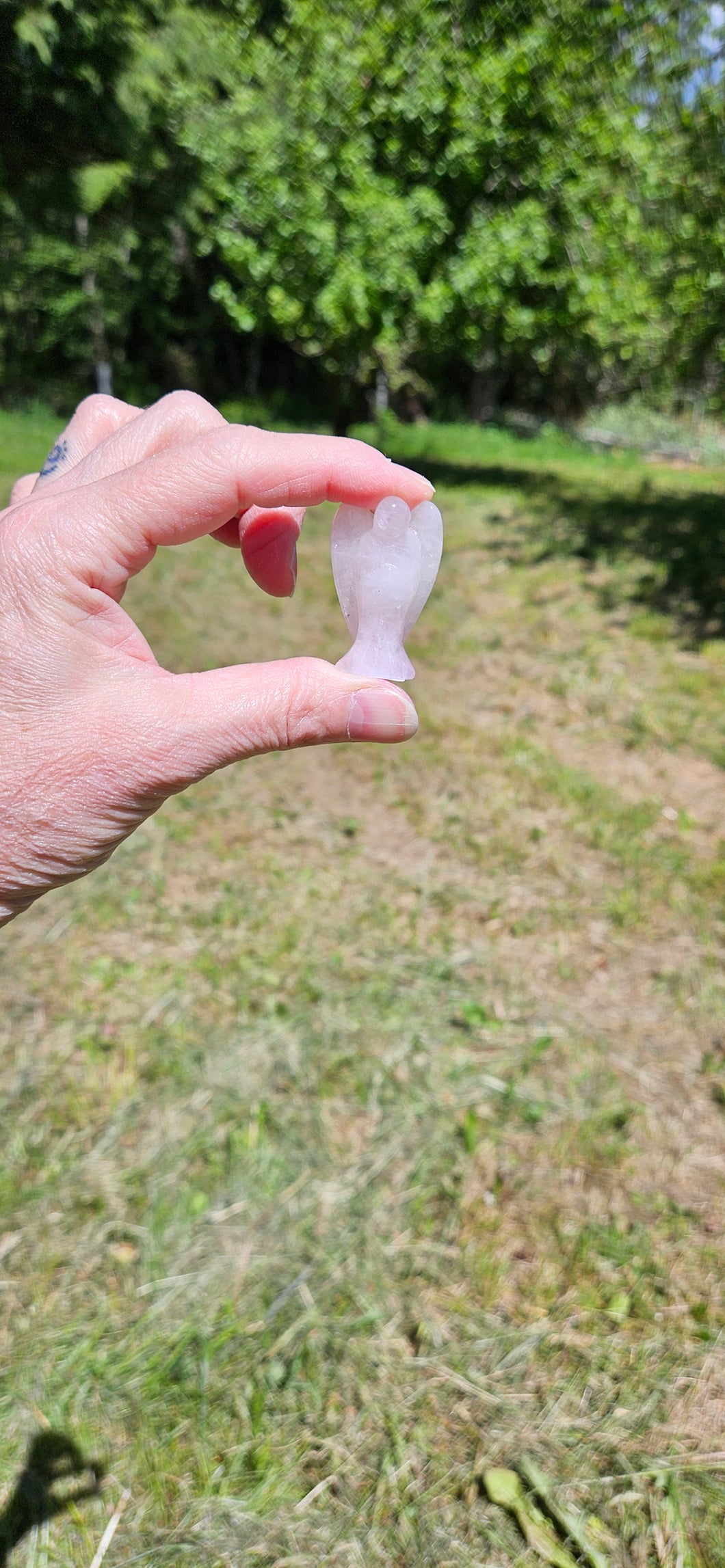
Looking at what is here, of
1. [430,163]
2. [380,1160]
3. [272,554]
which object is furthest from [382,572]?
[430,163]

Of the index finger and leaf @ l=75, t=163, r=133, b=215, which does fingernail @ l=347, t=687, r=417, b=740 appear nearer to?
the index finger

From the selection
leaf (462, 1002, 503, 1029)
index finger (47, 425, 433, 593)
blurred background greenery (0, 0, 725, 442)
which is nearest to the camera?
index finger (47, 425, 433, 593)

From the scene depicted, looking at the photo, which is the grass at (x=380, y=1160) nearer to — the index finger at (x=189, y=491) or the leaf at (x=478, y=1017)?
the leaf at (x=478, y=1017)

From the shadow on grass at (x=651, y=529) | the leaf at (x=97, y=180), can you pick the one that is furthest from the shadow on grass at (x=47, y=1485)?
the leaf at (x=97, y=180)

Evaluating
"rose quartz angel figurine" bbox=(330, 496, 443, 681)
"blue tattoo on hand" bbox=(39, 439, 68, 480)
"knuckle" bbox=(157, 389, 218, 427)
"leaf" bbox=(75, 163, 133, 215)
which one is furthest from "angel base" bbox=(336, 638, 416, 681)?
"leaf" bbox=(75, 163, 133, 215)

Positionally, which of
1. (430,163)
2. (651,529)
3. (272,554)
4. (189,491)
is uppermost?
(430,163)

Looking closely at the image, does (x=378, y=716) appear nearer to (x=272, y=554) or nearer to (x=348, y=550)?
(x=348, y=550)

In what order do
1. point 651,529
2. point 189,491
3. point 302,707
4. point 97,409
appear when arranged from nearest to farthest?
point 189,491 < point 302,707 < point 97,409 < point 651,529

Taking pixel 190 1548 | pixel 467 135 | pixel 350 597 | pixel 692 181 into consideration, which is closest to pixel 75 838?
pixel 350 597
